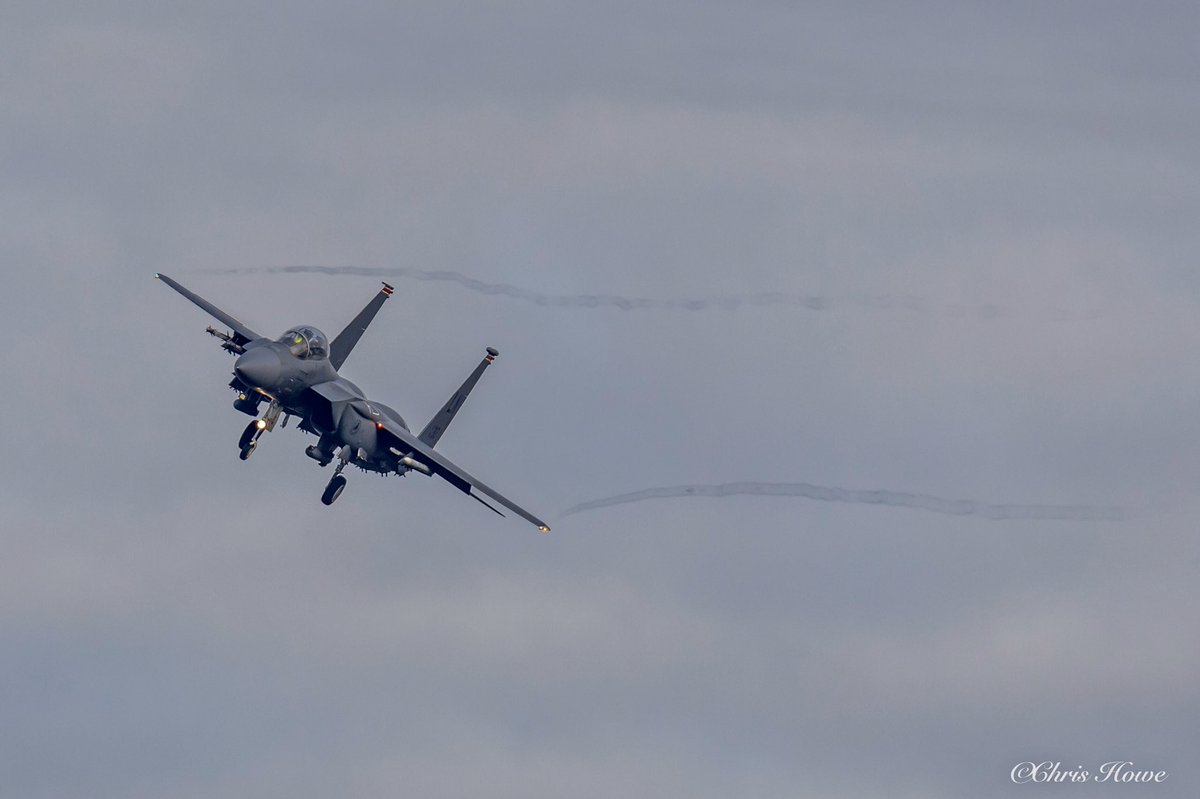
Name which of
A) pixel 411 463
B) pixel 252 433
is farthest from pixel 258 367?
pixel 411 463

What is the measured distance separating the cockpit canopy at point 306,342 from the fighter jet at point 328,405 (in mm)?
44

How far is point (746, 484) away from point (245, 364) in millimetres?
24075

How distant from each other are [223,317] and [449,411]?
1208 cm

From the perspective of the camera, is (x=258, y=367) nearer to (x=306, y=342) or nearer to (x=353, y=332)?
(x=306, y=342)

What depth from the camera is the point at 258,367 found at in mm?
122188

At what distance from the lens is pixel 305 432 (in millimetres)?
129750

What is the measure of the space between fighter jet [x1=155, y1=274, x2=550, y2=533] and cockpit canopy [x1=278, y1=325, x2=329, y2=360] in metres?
0.04

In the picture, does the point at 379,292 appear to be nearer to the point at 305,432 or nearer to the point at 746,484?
the point at 305,432

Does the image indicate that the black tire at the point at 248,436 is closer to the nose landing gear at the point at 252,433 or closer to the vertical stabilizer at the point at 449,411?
the nose landing gear at the point at 252,433

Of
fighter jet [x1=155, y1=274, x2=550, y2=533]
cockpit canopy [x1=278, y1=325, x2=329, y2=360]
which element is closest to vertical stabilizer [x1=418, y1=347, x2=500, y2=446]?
fighter jet [x1=155, y1=274, x2=550, y2=533]

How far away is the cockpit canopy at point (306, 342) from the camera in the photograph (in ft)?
411

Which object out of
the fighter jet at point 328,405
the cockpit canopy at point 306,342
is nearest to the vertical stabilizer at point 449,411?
the fighter jet at point 328,405

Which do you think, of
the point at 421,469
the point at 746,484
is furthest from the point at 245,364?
the point at 746,484

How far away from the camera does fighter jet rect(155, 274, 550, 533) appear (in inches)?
4879
